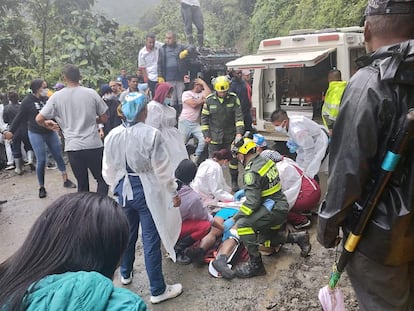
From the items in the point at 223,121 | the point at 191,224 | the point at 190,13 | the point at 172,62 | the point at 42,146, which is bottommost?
the point at 191,224

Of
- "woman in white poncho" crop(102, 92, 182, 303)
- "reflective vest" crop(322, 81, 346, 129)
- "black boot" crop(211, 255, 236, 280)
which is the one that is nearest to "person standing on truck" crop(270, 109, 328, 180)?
"reflective vest" crop(322, 81, 346, 129)

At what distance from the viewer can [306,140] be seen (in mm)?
4742

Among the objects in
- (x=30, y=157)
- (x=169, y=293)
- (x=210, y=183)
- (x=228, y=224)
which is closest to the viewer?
(x=169, y=293)

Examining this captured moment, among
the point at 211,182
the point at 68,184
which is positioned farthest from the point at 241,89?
the point at 68,184

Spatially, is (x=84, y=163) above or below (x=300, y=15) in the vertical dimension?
below

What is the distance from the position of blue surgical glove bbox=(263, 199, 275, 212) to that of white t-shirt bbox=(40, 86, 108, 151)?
2.15 m

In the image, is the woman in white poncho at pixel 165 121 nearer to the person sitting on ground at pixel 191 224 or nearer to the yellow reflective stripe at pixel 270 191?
the person sitting on ground at pixel 191 224

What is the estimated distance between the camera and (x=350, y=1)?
11.3m

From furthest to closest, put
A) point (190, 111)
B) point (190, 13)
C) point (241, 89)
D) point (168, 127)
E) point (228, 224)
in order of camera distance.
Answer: point (190, 13) < point (241, 89) < point (190, 111) < point (168, 127) < point (228, 224)

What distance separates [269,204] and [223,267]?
2.37ft

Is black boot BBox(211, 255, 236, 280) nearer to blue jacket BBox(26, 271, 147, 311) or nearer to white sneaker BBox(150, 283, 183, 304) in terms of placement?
white sneaker BBox(150, 283, 183, 304)

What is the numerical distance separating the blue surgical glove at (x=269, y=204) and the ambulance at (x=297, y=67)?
7.38 feet

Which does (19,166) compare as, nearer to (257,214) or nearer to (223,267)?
(223,267)

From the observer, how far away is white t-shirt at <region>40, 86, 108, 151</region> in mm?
4395
